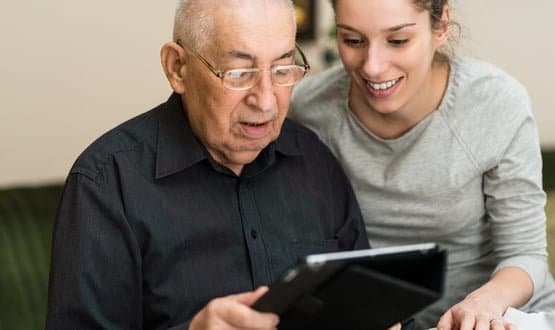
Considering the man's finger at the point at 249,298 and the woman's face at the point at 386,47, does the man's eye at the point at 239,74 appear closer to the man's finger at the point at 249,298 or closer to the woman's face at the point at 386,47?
the woman's face at the point at 386,47

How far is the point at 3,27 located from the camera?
2.47m

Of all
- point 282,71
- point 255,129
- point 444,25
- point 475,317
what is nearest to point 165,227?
point 255,129

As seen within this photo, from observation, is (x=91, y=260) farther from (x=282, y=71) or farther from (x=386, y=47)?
(x=386, y=47)

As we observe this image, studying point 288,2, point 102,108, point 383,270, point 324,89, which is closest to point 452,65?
point 324,89

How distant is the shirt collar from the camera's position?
5.38 feet

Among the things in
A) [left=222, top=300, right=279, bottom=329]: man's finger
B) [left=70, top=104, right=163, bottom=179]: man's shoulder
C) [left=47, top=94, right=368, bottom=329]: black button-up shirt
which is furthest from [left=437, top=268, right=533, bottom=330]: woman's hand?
[left=70, top=104, right=163, bottom=179]: man's shoulder

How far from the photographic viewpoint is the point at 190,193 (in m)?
1.67

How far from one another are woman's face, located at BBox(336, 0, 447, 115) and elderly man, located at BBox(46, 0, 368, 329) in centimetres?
16

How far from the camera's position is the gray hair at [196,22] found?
1565mm

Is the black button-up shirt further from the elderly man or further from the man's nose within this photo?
the man's nose

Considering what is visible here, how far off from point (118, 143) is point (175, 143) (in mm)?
105

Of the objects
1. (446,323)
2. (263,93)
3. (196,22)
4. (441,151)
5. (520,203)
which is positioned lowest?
(446,323)

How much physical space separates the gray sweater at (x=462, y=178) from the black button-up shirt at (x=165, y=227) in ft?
0.66

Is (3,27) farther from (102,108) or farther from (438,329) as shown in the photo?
(438,329)
